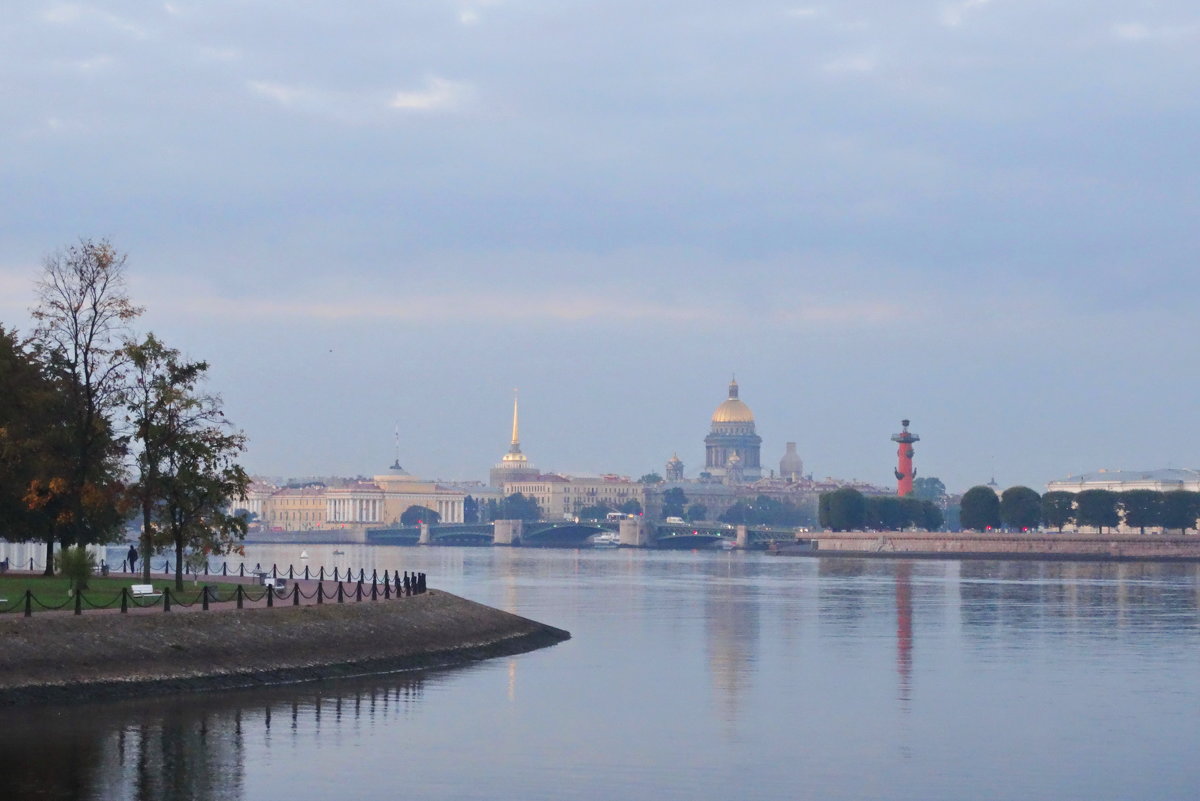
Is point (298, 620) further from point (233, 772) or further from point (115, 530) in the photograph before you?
point (115, 530)

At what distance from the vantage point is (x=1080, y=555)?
580 feet

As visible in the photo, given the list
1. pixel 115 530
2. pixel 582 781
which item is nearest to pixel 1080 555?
pixel 115 530

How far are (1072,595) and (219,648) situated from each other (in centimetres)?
6292

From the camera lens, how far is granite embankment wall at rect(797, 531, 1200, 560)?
17400cm

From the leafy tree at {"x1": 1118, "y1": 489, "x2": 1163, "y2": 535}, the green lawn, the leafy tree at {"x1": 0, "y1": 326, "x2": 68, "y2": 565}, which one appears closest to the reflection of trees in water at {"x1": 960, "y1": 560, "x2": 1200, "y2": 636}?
the green lawn

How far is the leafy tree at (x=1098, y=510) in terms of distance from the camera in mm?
185875

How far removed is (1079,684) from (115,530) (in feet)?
106

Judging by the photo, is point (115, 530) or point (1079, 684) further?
point (115, 530)

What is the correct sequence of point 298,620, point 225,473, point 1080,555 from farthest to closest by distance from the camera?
point 1080,555
point 225,473
point 298,620

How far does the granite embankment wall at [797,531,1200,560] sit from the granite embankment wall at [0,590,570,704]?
134 metres

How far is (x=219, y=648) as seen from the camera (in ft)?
128

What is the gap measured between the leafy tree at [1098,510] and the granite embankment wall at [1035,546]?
5.31m

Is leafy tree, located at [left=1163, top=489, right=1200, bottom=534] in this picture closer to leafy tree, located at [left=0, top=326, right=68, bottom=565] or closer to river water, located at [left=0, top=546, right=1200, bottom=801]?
river water, located at [left=0, top=546, right=1200, bottom=801]

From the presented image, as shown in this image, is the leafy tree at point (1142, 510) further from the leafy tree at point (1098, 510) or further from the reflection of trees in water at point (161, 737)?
the reflection of trees in water at point (161, 737)
